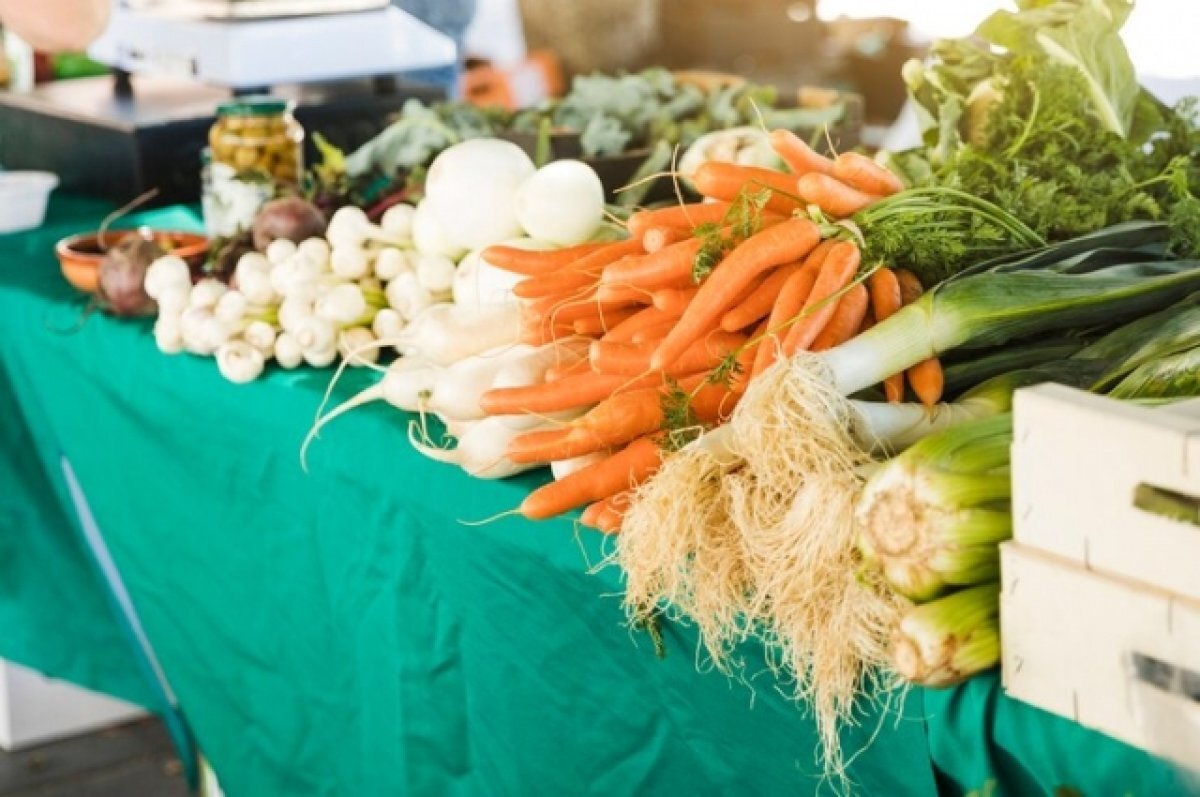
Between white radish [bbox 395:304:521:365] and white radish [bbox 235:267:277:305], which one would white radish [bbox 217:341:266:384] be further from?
white radish [bbox 395:304:521:365]

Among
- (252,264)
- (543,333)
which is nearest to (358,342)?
(252,264)

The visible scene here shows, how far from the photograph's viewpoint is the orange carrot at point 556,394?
168 centimetres

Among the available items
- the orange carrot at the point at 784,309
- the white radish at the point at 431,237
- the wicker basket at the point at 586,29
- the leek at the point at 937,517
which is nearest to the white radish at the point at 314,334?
the white radish at the point at 431,237

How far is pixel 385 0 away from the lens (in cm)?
370

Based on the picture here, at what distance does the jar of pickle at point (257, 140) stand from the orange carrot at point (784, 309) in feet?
4.86

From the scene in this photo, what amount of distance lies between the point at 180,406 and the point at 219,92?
5.05 ft

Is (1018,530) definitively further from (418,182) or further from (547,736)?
(418,182)

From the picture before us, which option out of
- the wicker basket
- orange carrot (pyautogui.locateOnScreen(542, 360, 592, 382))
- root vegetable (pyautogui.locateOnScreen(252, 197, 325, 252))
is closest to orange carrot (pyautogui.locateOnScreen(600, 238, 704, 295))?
orange carrot (pyautogui.locateOnScreen(542, 360, 592, 382))

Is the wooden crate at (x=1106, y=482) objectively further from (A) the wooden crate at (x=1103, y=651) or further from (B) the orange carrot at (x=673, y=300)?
(B) the orange carrot at (x=673, y=300)

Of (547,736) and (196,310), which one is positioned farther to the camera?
(196,310)

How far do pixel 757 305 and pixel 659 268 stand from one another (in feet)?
0.45

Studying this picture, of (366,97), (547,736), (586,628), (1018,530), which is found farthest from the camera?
(366,97)

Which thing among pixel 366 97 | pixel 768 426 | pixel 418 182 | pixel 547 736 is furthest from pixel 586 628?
pixel 366 97

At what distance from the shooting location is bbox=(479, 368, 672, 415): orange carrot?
1.68m
